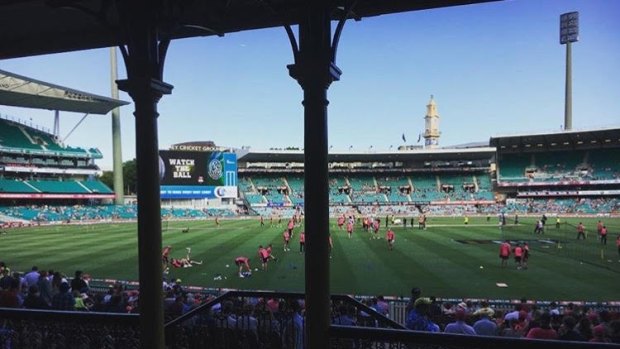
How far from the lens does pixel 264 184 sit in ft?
270

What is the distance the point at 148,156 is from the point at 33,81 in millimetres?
61851

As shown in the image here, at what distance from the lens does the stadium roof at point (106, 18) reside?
3.94 metres

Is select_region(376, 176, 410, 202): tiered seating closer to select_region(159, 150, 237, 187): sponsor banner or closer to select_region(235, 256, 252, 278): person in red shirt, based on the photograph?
select_region(159, 150, 237, 187): sponsor banner

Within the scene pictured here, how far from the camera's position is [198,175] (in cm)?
6269

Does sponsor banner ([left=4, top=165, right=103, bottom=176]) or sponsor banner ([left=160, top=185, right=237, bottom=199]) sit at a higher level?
sponsor banner ([left=4, top=165, right=103, bottom=176])

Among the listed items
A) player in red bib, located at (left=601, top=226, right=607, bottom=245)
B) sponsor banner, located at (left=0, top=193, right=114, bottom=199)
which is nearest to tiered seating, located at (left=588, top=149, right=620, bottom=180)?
player in red bib, located at (left=601, top=226, right=607, bottom=245)

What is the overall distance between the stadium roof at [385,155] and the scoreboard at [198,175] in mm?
15594

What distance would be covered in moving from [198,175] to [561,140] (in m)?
57.6

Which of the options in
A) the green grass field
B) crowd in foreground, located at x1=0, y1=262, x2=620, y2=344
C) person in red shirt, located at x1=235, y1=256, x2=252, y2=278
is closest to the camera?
crowd in foreground, located at x1=0, y1=262, x2=620, y2=344

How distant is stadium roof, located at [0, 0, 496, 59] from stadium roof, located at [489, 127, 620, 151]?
75.8m

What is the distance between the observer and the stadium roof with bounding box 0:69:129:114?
2185 inches

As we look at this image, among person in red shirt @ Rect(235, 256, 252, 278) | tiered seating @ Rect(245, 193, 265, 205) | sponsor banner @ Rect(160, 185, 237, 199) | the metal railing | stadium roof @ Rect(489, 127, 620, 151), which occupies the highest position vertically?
stadium roof @ Rect(489, 127, 620, 151)

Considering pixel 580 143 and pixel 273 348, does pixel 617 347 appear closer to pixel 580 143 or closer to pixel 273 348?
pixel 273 348

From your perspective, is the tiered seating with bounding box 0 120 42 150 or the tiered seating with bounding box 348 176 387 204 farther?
the tiered seating with bounding box 348 176 387 204
